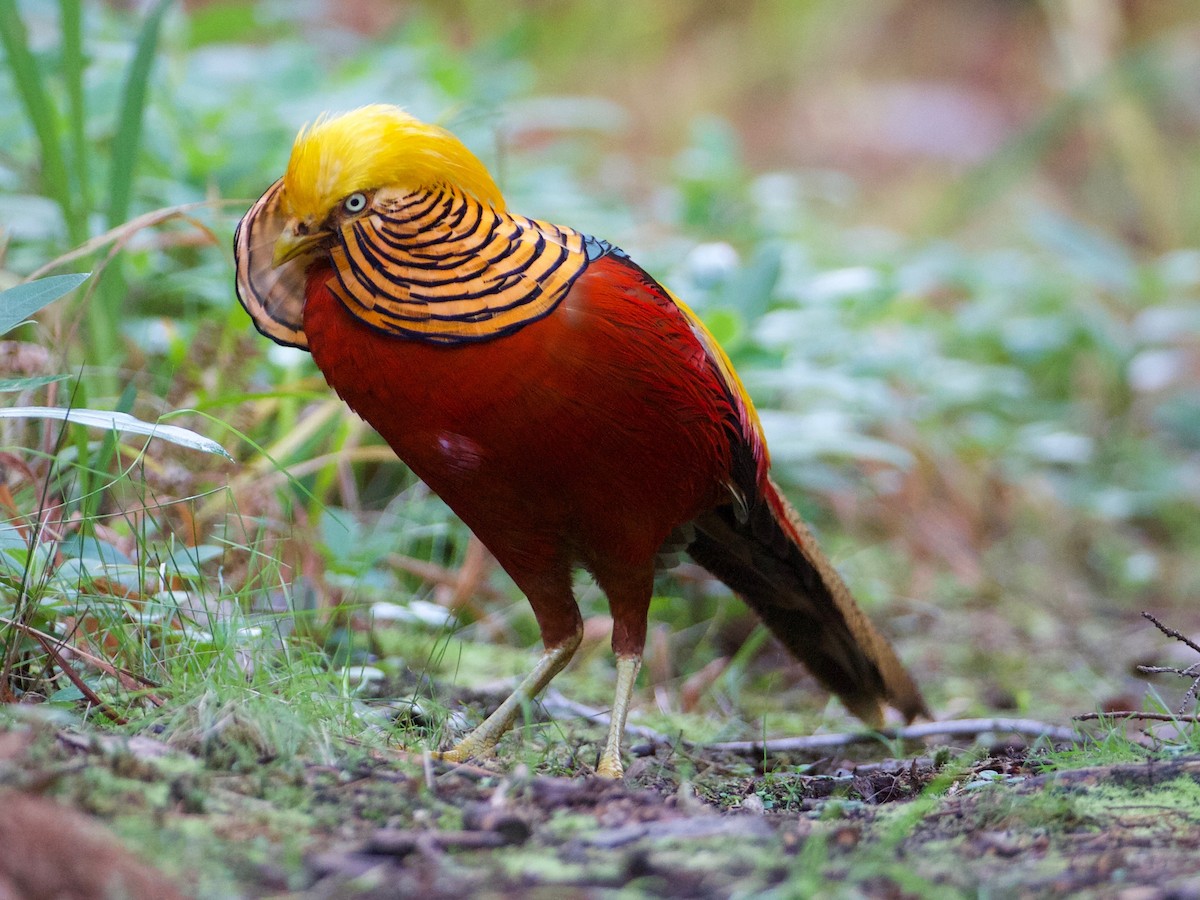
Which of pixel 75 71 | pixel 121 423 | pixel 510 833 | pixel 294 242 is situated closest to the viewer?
pixel 510 833

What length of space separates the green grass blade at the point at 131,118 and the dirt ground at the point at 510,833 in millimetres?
1897

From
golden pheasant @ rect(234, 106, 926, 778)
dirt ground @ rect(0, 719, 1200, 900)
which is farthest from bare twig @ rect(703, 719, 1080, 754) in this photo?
dirt ground @ rect(0, 719, 1200, 900)

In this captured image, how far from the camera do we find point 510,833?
1837 millimetres

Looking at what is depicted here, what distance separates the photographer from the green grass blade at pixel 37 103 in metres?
3.30

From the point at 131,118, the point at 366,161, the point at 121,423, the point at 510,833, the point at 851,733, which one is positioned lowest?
the point at 851,733

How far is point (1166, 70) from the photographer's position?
31.7ft

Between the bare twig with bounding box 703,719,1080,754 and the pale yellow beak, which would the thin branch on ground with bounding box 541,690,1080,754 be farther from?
the pale yellow beak

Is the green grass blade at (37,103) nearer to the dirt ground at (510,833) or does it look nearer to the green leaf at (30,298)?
the green leaf at (30,298)

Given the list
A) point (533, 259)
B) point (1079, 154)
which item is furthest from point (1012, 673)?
point (1079, 154)

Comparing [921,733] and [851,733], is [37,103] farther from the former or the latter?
[921,733]

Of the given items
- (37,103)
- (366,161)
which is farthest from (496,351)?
(37,103)

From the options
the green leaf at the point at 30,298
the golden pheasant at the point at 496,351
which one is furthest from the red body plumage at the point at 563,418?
the green leaf at the point at 30,298

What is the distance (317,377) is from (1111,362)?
13.3 feet

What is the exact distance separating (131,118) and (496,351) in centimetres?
170
